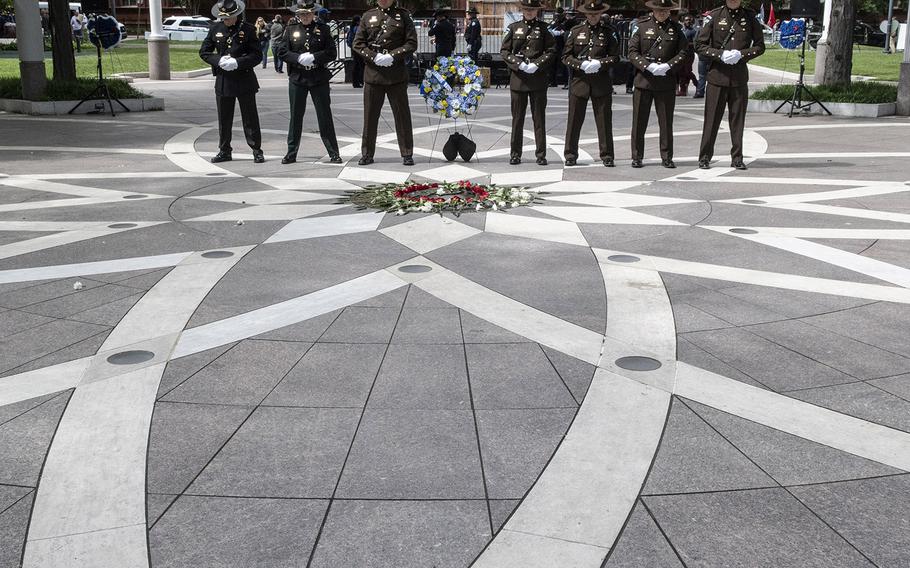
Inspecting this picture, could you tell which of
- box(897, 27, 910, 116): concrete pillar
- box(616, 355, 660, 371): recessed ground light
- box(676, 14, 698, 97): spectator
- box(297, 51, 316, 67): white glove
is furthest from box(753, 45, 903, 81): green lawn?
box(616, 355, 660, 371): recessed ground light

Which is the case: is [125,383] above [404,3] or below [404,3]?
below

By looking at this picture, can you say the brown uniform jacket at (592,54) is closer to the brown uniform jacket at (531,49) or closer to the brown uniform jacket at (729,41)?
the brown uniform jacket at (531,49)

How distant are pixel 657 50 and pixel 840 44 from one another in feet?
29.7

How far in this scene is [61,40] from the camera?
19.6 meters

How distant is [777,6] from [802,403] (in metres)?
63.5

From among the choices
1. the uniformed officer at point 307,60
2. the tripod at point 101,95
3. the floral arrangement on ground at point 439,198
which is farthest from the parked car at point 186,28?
the floral arrangement on ground at point 439,198

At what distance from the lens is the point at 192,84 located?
2677 centimetres

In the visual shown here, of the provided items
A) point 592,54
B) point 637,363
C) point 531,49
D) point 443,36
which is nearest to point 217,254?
point 637,363

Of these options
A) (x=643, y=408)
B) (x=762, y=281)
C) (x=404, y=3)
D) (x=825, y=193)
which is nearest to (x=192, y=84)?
(x=825, y=193)

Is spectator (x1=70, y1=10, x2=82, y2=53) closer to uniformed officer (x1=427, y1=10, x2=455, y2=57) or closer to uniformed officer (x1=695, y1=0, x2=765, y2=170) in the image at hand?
uniformed officer (x1=427, y1=10, x2=455, y2=57)

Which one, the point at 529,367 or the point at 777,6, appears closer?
the point at 529,367

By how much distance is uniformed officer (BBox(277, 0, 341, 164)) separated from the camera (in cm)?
1222

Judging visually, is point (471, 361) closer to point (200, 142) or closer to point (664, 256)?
point (664, 256)

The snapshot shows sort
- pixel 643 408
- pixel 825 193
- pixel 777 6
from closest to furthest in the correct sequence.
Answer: pixel 643 408
pixel 825 193
pixel 777 6
